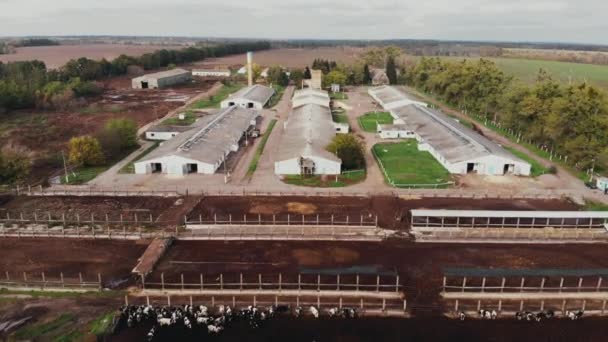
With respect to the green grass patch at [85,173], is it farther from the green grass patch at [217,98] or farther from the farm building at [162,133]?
the green grass patch at [217,98]

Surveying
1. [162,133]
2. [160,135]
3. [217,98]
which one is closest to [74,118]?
[160,135]

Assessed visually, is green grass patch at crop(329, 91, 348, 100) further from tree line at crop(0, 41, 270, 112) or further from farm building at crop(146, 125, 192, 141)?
tree line at crop(0, 41, 270, 112)

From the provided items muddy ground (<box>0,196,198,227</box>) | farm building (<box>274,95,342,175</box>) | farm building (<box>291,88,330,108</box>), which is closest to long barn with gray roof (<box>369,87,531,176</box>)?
farm building (<box>274,95,342,175</box>)

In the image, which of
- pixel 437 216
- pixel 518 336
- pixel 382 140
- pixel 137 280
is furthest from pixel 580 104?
pixel 137 280

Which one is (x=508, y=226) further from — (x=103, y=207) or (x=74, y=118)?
A: (x=74, y=118)

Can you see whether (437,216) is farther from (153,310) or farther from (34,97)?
(34,97)

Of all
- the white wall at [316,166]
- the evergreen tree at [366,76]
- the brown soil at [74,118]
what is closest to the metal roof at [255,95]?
the brown soil at [74,118]
